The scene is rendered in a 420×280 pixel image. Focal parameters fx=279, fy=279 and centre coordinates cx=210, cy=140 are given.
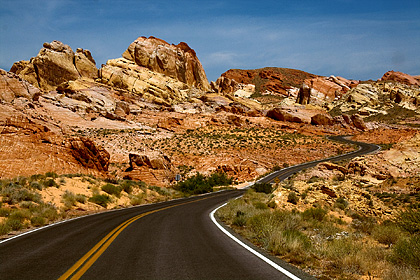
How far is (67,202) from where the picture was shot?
57.3 ft

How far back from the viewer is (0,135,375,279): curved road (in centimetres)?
551

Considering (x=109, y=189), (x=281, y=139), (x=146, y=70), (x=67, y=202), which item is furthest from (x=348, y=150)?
(x=146, y=70)

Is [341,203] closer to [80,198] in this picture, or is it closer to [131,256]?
[131,256]

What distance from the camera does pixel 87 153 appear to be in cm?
2833

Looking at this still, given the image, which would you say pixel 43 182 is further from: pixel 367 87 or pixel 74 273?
pixel 367 87

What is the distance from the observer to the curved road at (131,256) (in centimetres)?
551

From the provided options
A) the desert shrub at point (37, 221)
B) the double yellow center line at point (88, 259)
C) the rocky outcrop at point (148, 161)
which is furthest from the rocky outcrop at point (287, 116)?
the double yellow center line at point (88, 259)

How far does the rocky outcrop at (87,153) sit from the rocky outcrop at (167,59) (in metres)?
80.9

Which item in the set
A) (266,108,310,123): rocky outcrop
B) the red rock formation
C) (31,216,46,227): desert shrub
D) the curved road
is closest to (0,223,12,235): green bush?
the curved road

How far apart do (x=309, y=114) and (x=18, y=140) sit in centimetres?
9172

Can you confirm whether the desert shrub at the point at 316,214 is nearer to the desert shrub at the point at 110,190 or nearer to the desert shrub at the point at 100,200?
the desert shrub at the point at 100,200

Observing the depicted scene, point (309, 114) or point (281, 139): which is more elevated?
point (309, 114)

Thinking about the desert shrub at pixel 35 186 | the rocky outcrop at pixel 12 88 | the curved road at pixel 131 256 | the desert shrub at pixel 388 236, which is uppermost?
the rocky outcrop at pixel 12 88

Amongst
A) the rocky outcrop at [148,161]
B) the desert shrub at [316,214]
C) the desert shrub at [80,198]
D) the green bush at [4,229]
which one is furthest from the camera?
the rocky outcrop at [148,161]
